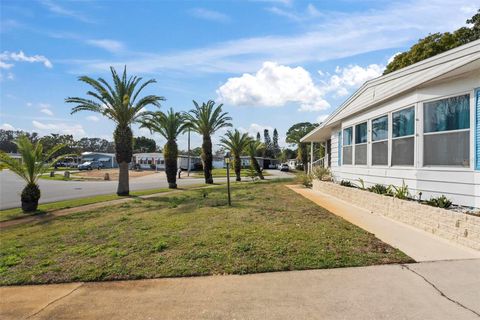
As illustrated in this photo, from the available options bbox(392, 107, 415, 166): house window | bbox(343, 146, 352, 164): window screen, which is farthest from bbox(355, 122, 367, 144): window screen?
Result: bbox(392, 107, 415, 166): house window

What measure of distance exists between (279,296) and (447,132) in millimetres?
5800

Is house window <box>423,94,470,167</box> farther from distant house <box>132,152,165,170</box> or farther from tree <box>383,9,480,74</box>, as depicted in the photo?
Result: distant house <box>132,152,165,170</box>

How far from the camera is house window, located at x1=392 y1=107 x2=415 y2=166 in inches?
348

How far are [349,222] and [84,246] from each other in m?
5.70

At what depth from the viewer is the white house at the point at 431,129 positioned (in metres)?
6.97

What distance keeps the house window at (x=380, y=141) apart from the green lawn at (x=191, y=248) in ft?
9.70

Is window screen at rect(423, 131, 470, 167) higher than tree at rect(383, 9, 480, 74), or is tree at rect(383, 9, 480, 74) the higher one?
tree at rect(383, 9, 480, 74)

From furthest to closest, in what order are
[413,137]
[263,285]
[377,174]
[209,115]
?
[209,115] → [377,174] → [413,137] → [263,285]

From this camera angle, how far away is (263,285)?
14.5ft

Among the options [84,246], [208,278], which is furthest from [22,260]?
[208,278]

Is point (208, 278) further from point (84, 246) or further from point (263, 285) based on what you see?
point (84, 246)

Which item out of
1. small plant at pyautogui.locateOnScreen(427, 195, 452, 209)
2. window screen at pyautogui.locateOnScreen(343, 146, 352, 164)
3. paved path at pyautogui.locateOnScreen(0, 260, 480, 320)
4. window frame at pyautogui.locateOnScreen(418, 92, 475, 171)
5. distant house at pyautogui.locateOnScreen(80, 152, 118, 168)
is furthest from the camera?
distant house at pyautogui.locateOnScreen(80, 152, 118, 168)

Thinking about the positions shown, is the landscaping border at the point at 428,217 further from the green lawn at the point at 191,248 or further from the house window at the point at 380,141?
the green lawn at the point at 191,248

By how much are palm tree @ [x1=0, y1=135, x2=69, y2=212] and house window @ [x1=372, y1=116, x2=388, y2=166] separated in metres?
13.0
